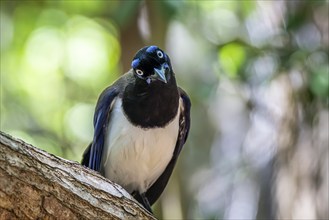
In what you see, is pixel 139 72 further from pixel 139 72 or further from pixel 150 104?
pixel 150 104

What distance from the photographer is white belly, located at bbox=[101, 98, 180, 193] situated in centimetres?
407

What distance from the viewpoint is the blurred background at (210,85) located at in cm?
501

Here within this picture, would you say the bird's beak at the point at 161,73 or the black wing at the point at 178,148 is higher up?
the bird's beak at the point at 161,73

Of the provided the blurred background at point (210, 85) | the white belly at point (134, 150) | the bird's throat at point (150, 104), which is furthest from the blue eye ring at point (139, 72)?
the blurred background at point (210, 85)

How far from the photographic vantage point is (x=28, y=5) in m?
5.91

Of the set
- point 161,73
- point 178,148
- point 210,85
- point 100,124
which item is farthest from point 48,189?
point 210,85

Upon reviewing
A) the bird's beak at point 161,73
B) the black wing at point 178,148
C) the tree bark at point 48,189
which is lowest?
the black wing at point 178,148

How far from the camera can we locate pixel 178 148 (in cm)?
431

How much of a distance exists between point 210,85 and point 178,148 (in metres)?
0.97

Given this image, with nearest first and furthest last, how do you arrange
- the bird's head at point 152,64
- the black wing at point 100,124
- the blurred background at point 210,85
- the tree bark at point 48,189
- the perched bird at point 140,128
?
the tree bark at point 48,189
the bird's head at point 152,64
the perched bird at point 140,128
the black wing at point 100,124
the blurred background at point 210,85

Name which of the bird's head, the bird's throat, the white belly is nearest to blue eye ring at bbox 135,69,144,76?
the bird's head

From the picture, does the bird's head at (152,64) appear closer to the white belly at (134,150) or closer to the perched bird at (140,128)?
the perched bird at (140,128)

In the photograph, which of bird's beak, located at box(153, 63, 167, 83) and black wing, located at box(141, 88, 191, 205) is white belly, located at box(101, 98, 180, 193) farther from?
bird's beak, located at box(153, 63, 167, 83)

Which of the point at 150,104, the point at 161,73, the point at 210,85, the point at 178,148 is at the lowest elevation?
the point at 178,148
